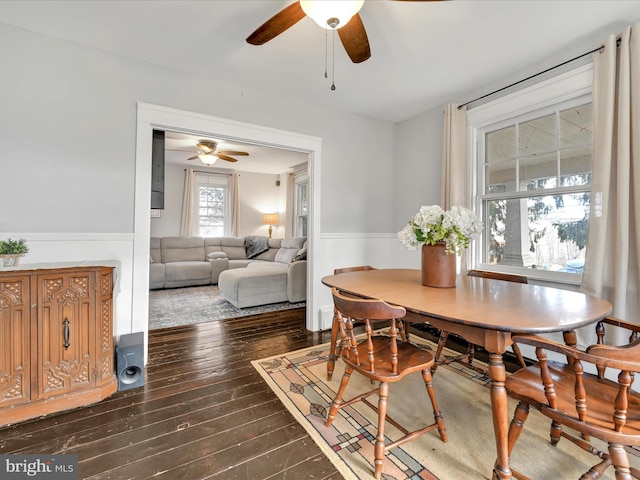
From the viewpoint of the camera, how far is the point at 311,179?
3.37 m

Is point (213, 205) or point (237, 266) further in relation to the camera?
point (213, 205)

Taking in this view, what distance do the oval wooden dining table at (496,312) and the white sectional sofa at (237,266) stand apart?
2412mm

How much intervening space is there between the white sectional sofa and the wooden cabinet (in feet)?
7.10

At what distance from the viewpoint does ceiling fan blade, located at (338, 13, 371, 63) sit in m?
1.65

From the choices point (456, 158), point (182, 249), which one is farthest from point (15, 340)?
point (182, 249)

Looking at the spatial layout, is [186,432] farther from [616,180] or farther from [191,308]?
[616,180]

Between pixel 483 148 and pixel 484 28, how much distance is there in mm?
1260

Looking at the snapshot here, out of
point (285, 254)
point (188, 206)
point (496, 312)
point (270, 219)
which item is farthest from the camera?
point (270, 219)

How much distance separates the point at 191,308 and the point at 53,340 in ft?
7.81

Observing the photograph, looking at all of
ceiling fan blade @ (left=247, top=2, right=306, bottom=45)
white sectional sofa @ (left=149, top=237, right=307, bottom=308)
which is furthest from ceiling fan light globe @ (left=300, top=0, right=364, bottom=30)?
white sectional sofa @ (left=149, top=237, right=307, bottom=308)

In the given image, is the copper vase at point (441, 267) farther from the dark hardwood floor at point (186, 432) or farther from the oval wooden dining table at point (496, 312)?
the dark hardwood floor at point (186, 432)

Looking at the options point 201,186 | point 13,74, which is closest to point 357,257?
point 13,74

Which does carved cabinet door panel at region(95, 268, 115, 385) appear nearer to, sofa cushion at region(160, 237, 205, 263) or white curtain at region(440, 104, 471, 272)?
white curtain at region(440, 104, 471, 272)

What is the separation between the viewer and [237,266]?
5973 mm
